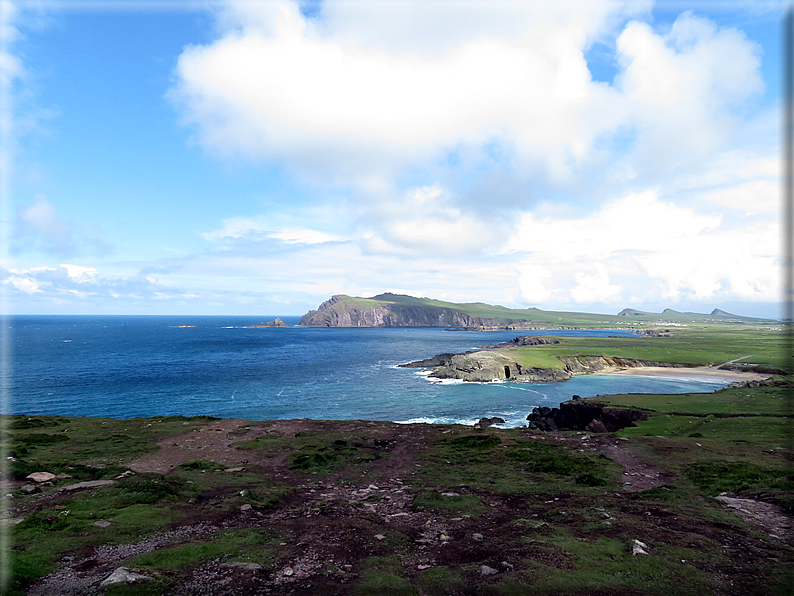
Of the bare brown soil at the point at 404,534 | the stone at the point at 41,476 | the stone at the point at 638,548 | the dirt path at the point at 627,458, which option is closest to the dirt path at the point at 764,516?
the bare brown soil at the point at 404,534

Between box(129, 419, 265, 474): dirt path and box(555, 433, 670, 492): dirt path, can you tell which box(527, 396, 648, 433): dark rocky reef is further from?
box(129, 419, 265, 474): dirt path

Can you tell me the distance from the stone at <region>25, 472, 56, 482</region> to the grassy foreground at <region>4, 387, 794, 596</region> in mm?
555

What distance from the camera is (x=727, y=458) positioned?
27141 millimetres

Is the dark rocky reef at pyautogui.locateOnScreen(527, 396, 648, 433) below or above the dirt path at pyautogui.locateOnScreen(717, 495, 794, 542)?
below

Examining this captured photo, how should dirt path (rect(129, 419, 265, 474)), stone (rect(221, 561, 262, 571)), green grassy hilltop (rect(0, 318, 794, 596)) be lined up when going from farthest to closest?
dirt path (rect(129, 419, 265, 474)) → stone (rect(221, 561, 262, 571)) → green grassy hilltop (rect(0, 318, 794, 596))

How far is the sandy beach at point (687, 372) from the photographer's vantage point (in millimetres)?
103050

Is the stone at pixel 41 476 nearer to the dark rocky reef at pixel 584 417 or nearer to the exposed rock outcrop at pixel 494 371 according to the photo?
the dark rocky reef at pixel 584 417

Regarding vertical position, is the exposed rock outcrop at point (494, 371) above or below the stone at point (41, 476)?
below

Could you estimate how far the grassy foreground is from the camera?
11.1 meters

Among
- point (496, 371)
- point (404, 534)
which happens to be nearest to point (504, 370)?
point (496, 371)

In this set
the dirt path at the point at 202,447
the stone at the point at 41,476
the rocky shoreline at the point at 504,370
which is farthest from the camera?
the rocky shoreline at the point at 504,370

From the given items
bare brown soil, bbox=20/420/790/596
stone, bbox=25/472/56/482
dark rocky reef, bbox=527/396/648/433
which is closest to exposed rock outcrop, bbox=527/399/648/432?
dark rocky reef, bbox=527/396/648/433

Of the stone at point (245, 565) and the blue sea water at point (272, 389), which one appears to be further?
the blue sea water at point (272, 389)

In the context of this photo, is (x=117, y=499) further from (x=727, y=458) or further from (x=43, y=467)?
(x=727, y=458)
